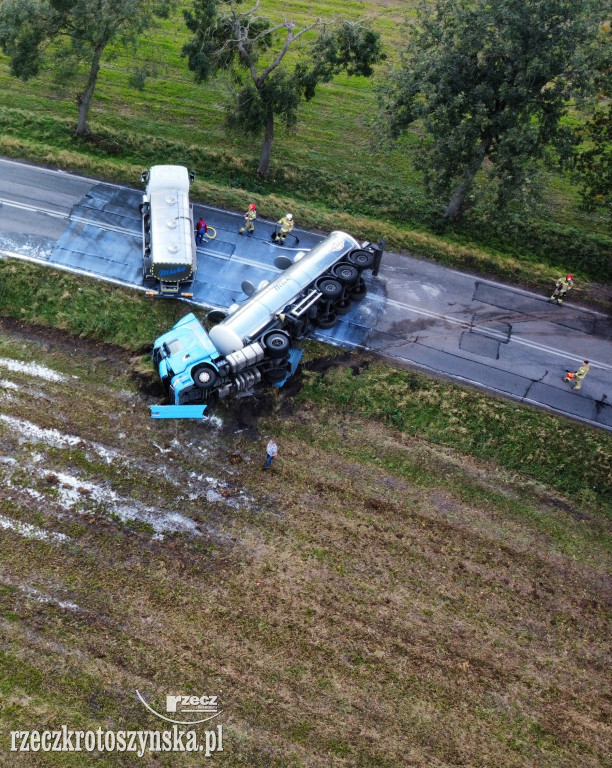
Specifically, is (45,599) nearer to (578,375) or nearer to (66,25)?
(578,375)

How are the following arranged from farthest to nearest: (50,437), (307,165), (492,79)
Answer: (307,165)
(492,79)
(50,437)

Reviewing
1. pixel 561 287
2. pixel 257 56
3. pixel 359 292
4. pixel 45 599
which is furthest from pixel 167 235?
pixel 561 287

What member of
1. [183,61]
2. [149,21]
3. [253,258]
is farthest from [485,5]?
[183,61]

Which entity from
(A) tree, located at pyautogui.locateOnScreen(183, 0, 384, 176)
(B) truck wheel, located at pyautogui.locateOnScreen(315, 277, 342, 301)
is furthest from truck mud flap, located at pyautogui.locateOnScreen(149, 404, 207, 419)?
(A) tree, located at pyautogui.locateOnScreen(183, 0, 384, 176)

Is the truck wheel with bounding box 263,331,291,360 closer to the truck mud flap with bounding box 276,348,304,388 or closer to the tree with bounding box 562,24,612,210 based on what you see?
the truck mud flap with bounding box 276,348,304,388

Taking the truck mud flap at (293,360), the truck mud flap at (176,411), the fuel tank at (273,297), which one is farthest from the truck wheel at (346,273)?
the truck mud flap at (176,411)

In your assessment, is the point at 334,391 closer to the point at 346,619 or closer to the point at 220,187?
the point at 346,619
